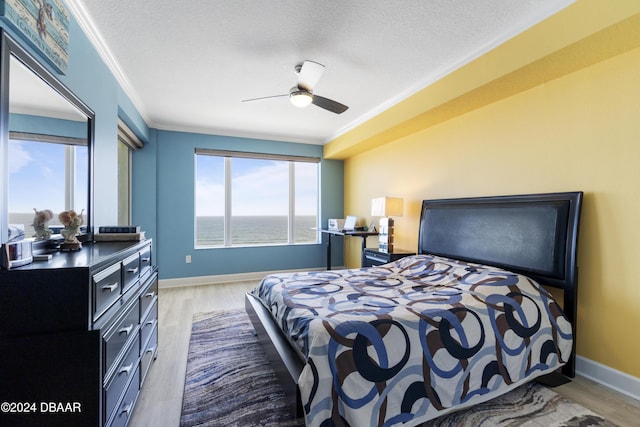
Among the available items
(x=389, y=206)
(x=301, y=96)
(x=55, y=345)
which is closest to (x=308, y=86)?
(x=301, y=96)

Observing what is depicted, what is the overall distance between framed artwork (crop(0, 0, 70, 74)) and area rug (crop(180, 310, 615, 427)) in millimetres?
2035

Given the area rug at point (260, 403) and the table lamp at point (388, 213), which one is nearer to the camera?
the area rug at point (260, 403)

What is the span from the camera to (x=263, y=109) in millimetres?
3611

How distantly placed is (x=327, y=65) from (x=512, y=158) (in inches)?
71.2

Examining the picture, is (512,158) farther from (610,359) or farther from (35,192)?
(35,192)

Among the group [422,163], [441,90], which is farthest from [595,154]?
[422,163]

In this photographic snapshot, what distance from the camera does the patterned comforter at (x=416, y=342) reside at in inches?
52.8

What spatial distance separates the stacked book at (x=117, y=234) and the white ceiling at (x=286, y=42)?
1.37 m

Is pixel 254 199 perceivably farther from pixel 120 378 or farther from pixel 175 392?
pixel 120 378

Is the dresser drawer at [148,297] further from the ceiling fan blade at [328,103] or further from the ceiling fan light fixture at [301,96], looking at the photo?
the ceiling fan blade at [328,103]

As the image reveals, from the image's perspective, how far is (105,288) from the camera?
121 cm

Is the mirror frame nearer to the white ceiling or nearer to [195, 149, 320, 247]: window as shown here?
the white ceiling

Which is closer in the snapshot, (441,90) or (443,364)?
(443,364)

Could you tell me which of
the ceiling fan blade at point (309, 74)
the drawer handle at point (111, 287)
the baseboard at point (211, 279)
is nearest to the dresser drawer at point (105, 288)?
the drawer handle at point (111, 287)
